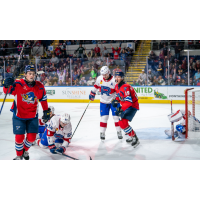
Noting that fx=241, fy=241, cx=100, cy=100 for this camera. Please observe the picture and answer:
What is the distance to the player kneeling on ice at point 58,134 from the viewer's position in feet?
10.2

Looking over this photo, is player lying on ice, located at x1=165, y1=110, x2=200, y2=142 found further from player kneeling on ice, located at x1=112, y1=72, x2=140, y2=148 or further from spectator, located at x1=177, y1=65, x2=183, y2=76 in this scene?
spectator, located at x1=177, y1=65, x2=183, y2=76

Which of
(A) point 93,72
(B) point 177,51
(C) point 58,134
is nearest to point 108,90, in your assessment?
(C) point 58,134

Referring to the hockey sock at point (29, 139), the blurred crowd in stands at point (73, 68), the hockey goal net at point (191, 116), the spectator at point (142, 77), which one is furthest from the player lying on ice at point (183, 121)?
the blurred crowd in stands at point (73, 68)

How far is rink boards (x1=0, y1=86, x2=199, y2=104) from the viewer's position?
28.9 ft

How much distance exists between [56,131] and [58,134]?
0.32ft

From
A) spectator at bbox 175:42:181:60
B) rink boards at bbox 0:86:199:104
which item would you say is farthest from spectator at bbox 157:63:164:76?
spectator at bbox 175:42:181:60

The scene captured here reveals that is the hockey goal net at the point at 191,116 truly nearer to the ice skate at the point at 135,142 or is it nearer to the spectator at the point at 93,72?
the ice skate at the point at 135,142

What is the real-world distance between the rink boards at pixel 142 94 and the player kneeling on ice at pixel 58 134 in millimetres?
6210

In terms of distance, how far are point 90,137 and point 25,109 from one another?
5.61 ft

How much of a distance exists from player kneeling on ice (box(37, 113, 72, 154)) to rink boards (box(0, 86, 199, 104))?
20.4 ft

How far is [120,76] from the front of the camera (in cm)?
374

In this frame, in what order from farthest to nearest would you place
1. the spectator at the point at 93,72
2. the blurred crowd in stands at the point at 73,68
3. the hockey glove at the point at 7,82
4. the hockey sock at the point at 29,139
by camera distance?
the spectator at the point at 93,72
the blurred crowd in stands at the point at 73,68
the hockey sock at the point at 29,139
the hockey glove at the point at 7,82

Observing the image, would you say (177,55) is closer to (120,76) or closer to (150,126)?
(150,126)

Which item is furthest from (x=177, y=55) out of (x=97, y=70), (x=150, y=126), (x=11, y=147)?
(x=11, y=147)
